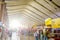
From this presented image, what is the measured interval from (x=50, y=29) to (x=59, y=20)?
0.59 feet

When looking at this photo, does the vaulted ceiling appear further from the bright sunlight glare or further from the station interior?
the bright sunlight glare

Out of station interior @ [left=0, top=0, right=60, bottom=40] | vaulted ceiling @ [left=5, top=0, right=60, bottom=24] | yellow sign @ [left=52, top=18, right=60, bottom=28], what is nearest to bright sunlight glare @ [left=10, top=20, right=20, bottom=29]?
station interior @ [left=0, top=0, right=60, bottom=40]

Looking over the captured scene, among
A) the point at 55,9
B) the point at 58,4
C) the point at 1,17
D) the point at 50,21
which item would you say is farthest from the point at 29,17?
the point at 50,21

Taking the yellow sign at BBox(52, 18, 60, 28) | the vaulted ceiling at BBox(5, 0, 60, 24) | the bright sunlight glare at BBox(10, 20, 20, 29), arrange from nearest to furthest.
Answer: the yellow sign at BBox(52, 18, 60, 28)
the vaulted ceiling at BBox(5, 0, 60, 24)
the bright sunlight glare at BBox(10, 20, 20, 29)

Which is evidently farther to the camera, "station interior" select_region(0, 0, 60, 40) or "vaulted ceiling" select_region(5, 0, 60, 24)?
"vaulted ceiling" select_region(5, 0, 60, 24)

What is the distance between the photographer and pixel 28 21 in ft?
21.7

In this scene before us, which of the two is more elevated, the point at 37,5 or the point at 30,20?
the point at 37,5

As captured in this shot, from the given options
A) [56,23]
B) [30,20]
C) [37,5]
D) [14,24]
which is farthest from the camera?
[30,20]

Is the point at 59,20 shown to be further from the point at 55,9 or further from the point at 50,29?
the point at 55,9

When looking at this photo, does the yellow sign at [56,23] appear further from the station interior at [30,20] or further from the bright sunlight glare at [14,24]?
the bright sunlight glare at [14,24]

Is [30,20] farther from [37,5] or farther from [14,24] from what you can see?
[37,5]

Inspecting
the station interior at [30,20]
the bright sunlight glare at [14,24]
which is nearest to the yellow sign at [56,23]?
the station interior at [30,20]

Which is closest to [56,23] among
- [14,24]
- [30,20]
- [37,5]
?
[37,5]

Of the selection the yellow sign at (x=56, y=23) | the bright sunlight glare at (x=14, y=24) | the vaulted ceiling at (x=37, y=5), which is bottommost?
the yellow sign at (x=56, y=23)
